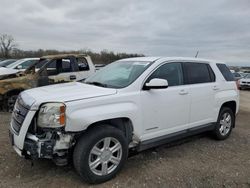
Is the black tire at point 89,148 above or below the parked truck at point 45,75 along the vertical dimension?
below

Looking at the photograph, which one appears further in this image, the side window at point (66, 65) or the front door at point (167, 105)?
the side window at point (66, 65)

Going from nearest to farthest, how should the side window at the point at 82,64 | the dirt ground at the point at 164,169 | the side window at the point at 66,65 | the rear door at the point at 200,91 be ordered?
the dirt ground at the point at 164,169, the rear door at the point at 200,91, the side window at the point at 66,65, the side window at the point at 82,64

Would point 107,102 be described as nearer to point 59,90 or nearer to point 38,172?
point 59,90

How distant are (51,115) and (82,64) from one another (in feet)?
19.6

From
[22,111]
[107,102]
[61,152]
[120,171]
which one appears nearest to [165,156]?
[120,171]

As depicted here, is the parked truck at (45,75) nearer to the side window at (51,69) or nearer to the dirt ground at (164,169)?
the side window at (51,69)

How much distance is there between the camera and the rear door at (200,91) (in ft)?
16.3

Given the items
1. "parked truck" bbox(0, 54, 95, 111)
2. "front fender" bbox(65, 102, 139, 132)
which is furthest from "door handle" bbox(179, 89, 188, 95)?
"parked truck" bbox(0, 54, 95, 111)

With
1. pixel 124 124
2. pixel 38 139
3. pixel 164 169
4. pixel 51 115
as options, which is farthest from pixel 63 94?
pixel 164 169

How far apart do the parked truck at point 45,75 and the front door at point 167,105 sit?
442 centimetres

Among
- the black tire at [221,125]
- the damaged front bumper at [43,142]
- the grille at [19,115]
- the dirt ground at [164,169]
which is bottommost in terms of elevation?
the dirt ground at [164,169]

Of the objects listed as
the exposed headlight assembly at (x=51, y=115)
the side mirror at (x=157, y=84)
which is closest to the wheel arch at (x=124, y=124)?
the side mirror at (x=157, y=84)

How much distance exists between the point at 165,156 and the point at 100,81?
1.75 metres

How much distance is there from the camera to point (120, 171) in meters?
4.05
